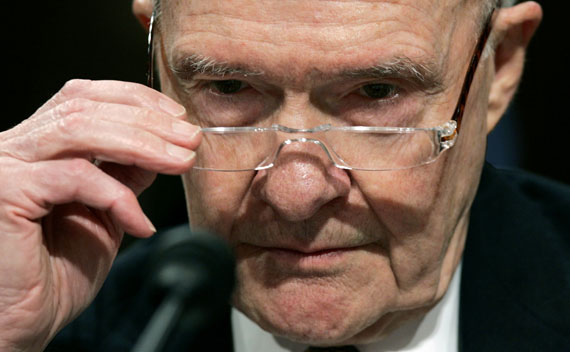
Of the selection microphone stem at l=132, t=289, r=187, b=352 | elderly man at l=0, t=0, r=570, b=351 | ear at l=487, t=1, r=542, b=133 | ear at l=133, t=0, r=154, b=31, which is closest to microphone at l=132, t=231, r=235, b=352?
microphone stem at l=132, t=289, r=187, b=352

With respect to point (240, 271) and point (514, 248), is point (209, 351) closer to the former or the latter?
point (240, 271)

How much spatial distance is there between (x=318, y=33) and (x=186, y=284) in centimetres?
67

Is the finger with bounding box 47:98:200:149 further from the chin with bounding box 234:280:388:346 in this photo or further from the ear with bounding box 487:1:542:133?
the ear with bounding box 487:1:542:133

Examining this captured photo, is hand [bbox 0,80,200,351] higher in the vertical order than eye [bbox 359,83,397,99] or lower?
lower

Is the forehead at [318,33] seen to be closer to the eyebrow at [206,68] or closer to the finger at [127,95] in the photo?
the eyebrow at [206,68]

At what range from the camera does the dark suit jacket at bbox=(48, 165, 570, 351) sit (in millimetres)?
2434

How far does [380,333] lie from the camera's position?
2.29 m

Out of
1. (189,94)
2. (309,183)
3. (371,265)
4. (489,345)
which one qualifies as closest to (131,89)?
(189,94)

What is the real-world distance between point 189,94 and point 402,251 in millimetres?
724

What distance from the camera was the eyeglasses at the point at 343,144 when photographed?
1896 mm

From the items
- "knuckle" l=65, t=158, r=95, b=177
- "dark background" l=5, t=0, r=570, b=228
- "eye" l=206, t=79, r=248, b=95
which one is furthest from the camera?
"dark background" l=5, t=0, r=570, b=228

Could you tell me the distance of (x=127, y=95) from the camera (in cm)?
177

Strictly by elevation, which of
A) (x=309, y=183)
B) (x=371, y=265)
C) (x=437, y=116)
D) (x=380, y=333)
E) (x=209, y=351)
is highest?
(x=437, y=116)

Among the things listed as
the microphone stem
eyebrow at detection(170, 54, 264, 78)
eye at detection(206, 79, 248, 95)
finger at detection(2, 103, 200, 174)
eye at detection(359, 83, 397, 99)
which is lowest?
the microphone stem
